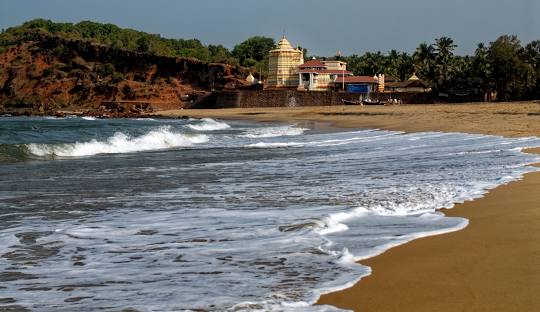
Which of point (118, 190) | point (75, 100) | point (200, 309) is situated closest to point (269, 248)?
point (200, 309)

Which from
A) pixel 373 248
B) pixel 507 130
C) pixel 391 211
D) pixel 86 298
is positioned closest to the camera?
pixel 86 298

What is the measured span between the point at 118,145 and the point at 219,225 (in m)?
18.1

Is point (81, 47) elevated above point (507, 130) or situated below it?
above

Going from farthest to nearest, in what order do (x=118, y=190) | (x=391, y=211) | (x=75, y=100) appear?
(x=75, y=100) → (x=118, y=190) → (x=391, y=211)

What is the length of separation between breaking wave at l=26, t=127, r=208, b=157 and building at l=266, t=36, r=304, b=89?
45194mm

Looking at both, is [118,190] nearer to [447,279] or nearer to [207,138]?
[447,279]

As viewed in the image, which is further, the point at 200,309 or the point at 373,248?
the point at 373,248

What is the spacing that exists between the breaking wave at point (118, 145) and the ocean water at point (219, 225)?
5531mm

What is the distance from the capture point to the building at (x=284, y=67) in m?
75.3

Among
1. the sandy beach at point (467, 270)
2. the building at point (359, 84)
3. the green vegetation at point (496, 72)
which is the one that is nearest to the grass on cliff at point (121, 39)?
the building at point (359, 84)

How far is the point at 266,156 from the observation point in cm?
1884

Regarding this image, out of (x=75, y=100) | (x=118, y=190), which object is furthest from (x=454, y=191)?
(x=75, y=100)

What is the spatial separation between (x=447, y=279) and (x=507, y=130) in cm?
2007


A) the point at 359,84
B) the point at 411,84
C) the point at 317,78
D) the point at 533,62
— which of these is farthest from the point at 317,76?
the point at 533,62
